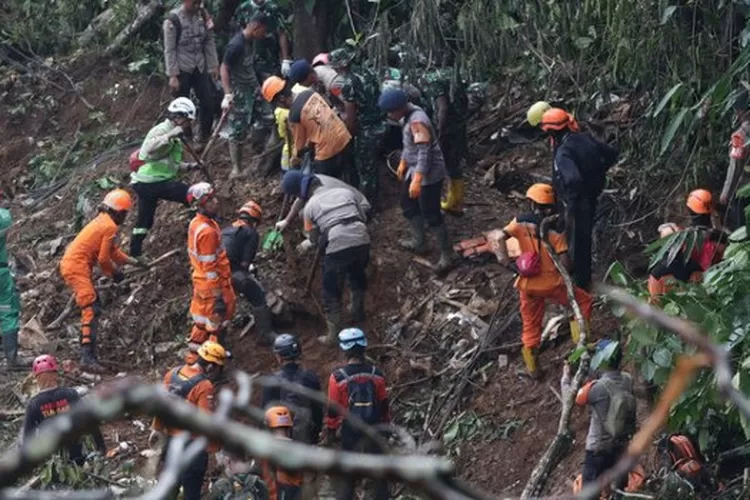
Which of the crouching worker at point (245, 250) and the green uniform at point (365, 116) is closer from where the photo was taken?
the crouching worker at point (245, 250)

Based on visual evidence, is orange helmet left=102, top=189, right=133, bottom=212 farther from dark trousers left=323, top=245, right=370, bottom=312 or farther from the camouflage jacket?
the camouflage jacket

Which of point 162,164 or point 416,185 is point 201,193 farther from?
point 416,185

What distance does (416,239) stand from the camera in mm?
13484

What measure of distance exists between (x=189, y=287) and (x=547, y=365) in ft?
12.4

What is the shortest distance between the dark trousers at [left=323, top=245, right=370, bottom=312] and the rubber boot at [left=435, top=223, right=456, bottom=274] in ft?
2.30

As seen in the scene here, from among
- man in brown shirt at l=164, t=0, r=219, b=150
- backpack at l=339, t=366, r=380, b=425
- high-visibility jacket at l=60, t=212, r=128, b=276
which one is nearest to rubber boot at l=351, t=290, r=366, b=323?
high-visibility jacket at l=60, t=212, r=128, b=276

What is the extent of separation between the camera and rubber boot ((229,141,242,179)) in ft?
49.4

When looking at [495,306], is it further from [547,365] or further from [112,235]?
[112,235]

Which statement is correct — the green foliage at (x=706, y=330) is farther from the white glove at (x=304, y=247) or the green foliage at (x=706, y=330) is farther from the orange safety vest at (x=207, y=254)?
the white glove at (x=304, y=247)

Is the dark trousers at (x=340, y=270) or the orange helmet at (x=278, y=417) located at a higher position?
the orange helmet at (x=278, y=417)

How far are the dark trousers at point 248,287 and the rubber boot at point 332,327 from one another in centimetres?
62

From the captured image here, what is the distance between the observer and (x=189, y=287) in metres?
14.2

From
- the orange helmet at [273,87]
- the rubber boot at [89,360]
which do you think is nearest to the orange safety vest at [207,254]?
the rubber boot at [89,360]

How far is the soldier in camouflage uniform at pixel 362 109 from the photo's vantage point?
13383 millimetres
